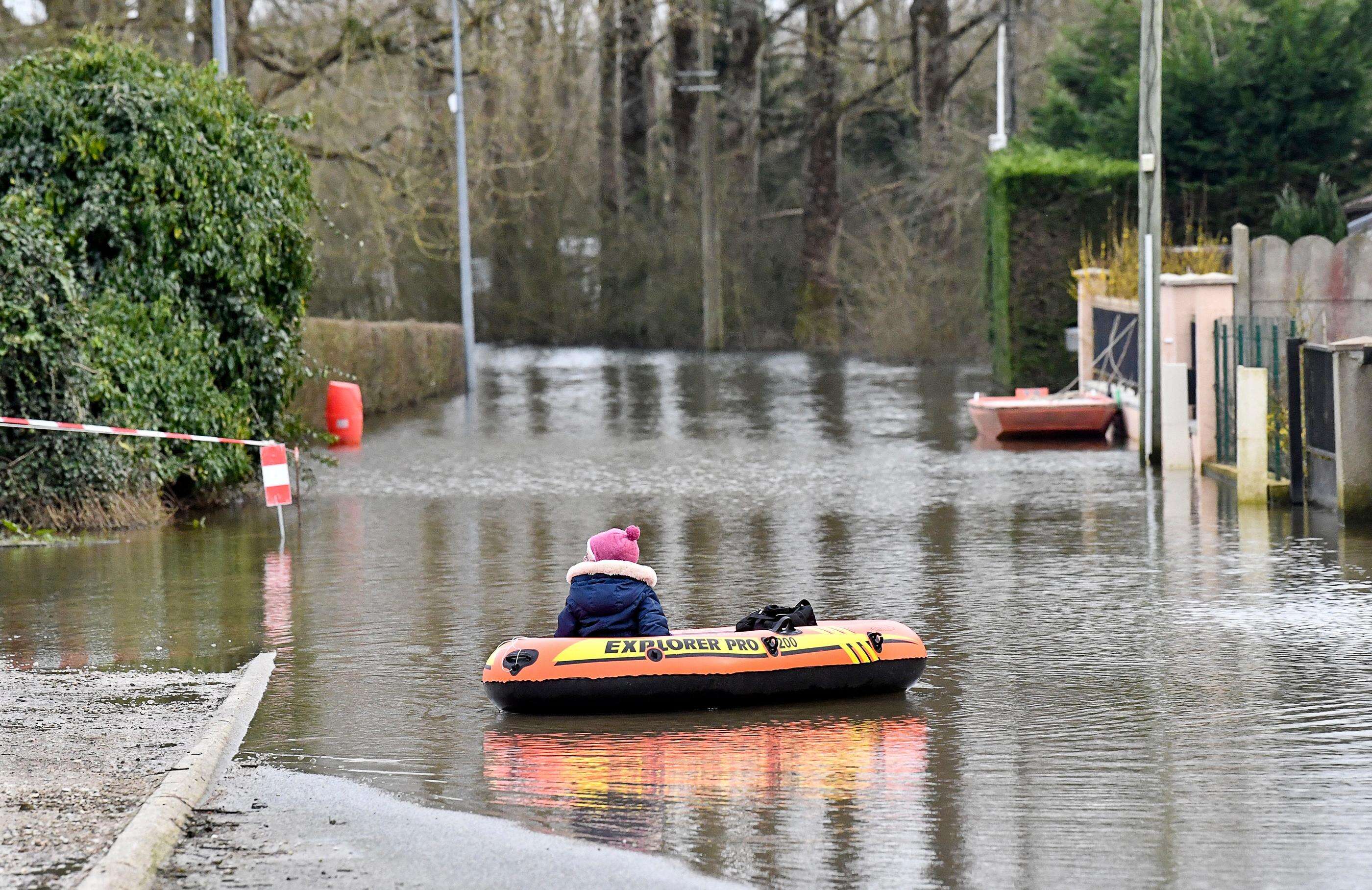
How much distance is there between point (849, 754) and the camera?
323 inches

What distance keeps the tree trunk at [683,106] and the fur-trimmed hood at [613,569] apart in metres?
50.7

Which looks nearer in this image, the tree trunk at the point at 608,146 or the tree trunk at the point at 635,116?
the tree trunk at the point at 635,116

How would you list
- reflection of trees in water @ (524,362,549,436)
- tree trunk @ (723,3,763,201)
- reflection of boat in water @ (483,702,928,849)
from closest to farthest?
1. reflection of boat in water @ (483,702,928,849)
2. reflection of trees in water @ (524,362,549,436)
3. tree trunk @ (723,3,763,201)

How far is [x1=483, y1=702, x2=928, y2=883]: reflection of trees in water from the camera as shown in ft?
22.3

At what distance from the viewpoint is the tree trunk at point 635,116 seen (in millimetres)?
60031

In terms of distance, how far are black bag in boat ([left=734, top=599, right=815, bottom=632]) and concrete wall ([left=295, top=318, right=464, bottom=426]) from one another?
55.2 feet

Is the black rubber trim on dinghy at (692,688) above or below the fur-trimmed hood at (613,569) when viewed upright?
below

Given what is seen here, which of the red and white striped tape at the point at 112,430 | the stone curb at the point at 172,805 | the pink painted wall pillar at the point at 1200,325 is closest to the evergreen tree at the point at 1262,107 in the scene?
the pink painted wall pillar at the point at 1200,325

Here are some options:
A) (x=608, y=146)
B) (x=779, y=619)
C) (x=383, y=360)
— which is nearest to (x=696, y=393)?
(x=383, y=360)

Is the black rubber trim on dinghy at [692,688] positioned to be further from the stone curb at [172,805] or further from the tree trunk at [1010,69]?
the tree trunk at [1010,69]

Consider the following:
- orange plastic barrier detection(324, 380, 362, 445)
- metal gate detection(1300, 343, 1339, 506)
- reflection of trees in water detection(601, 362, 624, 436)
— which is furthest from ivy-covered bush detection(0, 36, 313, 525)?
metal gate detection(1300, 343, 1339, 506)

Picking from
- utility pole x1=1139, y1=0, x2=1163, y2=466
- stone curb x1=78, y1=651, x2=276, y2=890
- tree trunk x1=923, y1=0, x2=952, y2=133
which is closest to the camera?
stone curb x1=78, y1=651, x2=276, y2=890

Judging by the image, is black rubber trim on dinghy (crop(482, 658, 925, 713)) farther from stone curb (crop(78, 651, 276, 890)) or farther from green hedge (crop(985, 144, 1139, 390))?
green hedge (crop(985, 144, 1139, 390))

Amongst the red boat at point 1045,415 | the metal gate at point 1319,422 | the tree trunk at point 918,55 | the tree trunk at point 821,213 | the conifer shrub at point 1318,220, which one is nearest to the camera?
the metal gate at point 1319,422
